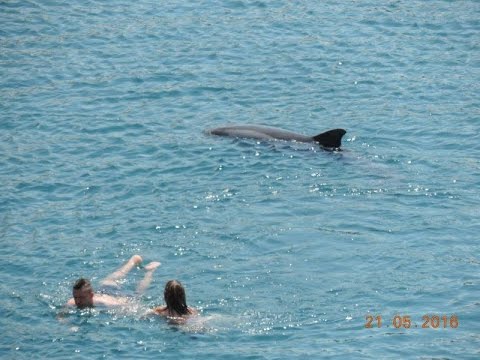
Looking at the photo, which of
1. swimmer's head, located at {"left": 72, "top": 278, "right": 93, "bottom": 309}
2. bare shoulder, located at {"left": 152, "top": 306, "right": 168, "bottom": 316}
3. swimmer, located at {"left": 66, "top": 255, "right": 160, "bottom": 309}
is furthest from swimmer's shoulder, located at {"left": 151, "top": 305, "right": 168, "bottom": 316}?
swimmer's head, located at {"left": 72, "top": 278, "right": 93, "bottom": 309}

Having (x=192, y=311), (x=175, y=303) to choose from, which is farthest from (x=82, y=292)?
(x=192, y=311)

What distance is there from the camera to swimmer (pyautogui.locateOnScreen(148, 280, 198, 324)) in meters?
16.5

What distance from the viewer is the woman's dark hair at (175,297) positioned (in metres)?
16.5

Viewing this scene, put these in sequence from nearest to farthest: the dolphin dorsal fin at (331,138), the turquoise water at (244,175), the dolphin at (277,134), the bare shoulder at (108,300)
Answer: the turquoise water at (244,175) → the bare shoulder at (108,300) → the dolphin dorsal fin at (331,138) → the dolphin at (277,134)

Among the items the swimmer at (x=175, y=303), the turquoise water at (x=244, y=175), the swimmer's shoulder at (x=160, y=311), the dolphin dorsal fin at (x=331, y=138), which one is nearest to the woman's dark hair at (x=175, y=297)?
the swimmer at (x=175, y=303)

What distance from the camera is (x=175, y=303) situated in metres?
16.5

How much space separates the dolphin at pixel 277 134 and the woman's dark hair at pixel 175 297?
24.5 feet

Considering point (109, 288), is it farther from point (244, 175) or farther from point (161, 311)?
point (244, 175)

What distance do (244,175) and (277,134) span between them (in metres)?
2.04

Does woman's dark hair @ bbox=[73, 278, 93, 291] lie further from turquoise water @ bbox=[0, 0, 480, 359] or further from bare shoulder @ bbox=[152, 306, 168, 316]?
bare shoulder @ bbox=[152, 306, 168, 316]

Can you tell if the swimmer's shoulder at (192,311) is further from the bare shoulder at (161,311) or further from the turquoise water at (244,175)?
the bare shoulder at (161,311)

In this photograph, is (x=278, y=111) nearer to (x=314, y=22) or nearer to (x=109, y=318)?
(x=314, y=22)

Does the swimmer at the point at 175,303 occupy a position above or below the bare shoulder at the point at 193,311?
above

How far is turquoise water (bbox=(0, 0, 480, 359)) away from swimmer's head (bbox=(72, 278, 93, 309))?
0.30 metres
